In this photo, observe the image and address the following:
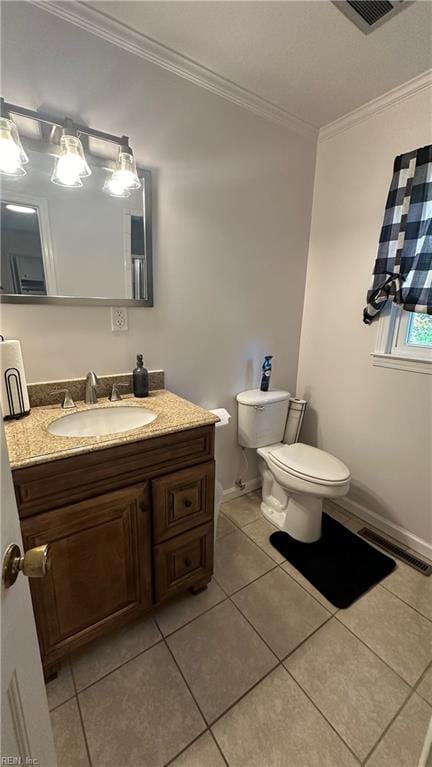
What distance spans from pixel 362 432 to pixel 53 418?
5.54 feet

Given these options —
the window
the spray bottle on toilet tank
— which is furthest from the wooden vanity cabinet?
the window

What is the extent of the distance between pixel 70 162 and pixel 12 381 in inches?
32.8

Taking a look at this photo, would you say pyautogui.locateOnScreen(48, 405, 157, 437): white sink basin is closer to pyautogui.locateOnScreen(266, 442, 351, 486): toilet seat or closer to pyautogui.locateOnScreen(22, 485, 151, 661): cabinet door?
pyautogui.locateOnScreen(22, 485, 151, 661): cabinet door

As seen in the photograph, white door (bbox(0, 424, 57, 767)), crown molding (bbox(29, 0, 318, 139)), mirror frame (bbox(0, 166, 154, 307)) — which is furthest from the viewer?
mirror frame (bbox(0, 166, 154, 307))

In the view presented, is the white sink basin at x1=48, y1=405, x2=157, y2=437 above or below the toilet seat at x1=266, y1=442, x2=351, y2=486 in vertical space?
above

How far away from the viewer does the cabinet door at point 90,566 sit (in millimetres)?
973

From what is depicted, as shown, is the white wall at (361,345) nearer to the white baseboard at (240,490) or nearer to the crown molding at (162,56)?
the crown molding at (162,56)

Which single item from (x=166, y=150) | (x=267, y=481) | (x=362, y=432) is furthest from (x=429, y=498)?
(x=166, y=150)

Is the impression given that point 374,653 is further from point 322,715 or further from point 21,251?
point 21,251

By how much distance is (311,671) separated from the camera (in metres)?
1.16

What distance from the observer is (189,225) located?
1.55 metres

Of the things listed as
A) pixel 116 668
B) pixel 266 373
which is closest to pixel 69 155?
pixel 266 373

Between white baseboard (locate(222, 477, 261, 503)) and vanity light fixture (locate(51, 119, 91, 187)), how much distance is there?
186 centimetres

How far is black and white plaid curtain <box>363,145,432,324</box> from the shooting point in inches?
57.3
